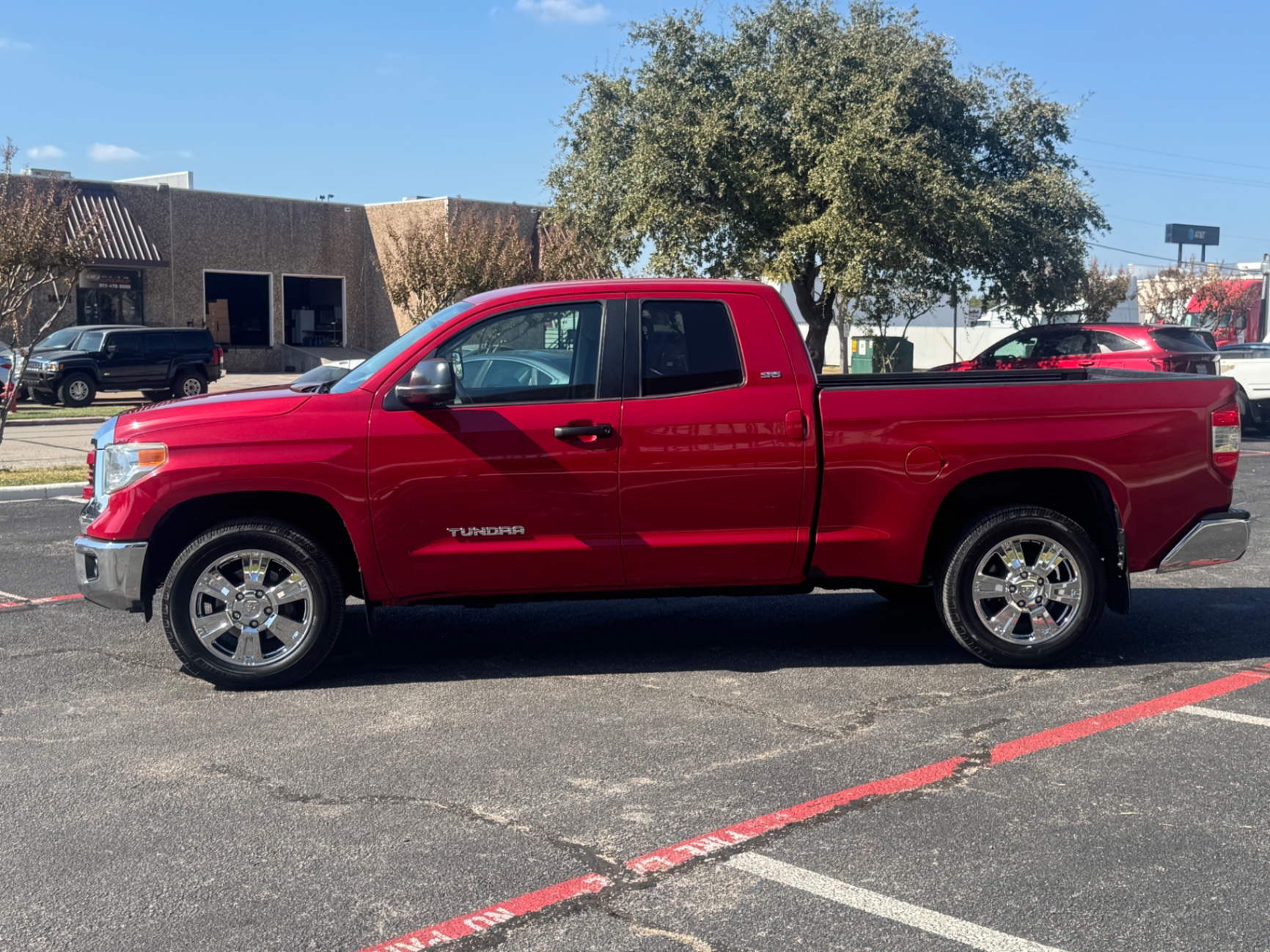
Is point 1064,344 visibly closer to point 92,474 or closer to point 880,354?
point 880,354

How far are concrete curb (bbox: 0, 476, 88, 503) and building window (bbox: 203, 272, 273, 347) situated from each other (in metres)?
28.5

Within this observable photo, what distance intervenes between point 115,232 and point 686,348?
1430 inches

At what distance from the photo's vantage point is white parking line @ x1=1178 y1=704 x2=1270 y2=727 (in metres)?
5.61

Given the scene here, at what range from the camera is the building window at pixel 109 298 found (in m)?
38.4

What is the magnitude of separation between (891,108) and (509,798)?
17868 mm

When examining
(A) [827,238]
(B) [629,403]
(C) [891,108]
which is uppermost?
(C) [891,108]

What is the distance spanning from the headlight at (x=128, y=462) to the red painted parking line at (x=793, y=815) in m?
3.11

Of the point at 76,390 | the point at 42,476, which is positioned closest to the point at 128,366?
the point at 76,390

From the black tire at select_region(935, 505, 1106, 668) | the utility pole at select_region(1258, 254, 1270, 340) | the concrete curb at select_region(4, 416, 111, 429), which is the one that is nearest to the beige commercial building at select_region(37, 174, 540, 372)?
the concrete curb at select_region(4, 416, 111, 429)

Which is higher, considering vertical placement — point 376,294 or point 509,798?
point 376,294

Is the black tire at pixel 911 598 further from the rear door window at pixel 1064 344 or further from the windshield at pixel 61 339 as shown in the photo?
the windshield at pixel 61 339

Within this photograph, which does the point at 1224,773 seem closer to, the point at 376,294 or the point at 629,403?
the point at 629,403

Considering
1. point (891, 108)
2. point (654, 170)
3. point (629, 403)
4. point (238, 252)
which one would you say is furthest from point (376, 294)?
point (629, 403)

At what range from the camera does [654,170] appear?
21.8m
